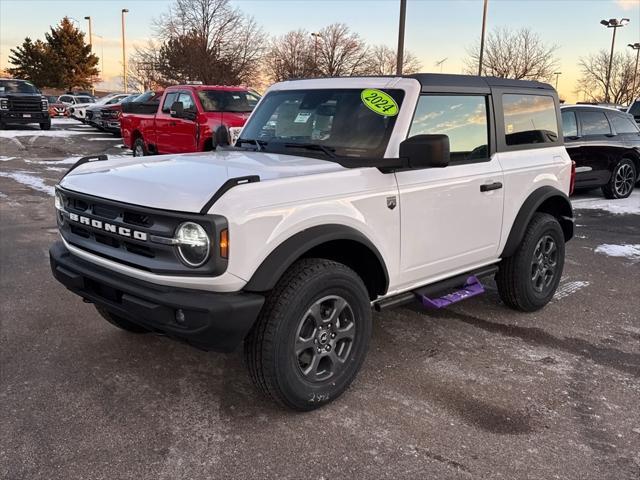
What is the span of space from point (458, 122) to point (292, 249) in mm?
1836

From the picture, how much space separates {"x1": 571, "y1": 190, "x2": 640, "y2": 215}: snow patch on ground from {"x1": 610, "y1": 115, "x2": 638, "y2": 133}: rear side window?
52.5 inches

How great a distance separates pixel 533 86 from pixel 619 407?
2.74m

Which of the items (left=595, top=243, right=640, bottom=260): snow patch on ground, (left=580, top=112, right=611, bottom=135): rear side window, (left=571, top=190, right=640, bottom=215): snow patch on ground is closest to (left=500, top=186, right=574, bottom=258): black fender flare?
(left=595, top=243, right=640, bottom=260): snow patch on ground

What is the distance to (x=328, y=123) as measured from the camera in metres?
3.99

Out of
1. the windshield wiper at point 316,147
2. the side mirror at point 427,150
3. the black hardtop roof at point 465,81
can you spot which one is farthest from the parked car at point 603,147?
the side mirror at point 427,150

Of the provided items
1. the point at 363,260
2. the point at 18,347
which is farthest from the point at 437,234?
the point at 18,347

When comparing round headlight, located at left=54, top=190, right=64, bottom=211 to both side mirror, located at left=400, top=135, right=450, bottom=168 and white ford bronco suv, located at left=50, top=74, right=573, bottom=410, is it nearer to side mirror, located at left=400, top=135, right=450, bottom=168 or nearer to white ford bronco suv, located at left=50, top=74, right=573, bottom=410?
white ford bronco suv, located at left=50, top=74, right=573, bottom=410

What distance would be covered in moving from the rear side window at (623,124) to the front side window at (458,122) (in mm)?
8297

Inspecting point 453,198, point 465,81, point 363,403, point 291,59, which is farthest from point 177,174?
point 291,59

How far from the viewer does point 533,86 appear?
490 centimetres

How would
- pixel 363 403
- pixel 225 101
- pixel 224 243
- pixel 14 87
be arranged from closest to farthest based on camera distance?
pixel 224 243, pixel 363 403, pixel 225 101, pixel 14 87

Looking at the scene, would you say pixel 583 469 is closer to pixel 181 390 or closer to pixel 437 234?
pixel 437 234

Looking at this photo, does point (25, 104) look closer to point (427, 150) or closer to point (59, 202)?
point (59, 202)

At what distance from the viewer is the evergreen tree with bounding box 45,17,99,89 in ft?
210
